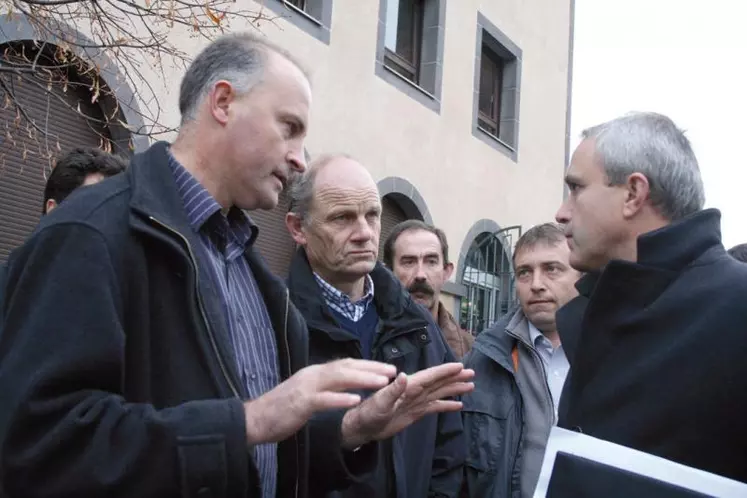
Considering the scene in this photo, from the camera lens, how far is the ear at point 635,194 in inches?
92.4

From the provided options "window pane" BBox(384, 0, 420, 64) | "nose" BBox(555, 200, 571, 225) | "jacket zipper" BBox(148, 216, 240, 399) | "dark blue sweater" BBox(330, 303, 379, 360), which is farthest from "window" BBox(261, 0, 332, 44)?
"jacket zipper" BBox(148, 216, 240, 399)

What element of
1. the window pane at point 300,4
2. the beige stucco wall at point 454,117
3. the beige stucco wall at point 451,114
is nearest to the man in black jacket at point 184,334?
the beige stucco wall at point 451,114

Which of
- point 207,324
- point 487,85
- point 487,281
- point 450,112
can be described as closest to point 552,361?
point 207,324

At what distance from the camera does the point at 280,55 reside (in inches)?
85.4

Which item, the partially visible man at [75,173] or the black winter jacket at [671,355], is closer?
the black winter jacket at [671,355]

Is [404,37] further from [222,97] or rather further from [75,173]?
[222,97]

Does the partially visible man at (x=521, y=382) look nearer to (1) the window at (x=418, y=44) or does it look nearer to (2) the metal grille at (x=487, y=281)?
(1) the window at (x=418, y=44)

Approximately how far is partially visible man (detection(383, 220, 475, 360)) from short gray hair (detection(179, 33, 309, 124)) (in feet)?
8.26

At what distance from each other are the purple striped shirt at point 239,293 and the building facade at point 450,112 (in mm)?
4373

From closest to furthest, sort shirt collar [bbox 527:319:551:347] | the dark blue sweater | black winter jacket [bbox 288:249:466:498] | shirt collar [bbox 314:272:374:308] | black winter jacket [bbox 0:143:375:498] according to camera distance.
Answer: black winter jacket [bbox 0:143:375:498]
black winter jacket [bbox 288:249:466:498]
the dark blue sweater
shirt collar [bbox 314:272:374:308]
shirt collar [bbox 527:319:551:347]

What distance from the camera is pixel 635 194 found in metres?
2.37

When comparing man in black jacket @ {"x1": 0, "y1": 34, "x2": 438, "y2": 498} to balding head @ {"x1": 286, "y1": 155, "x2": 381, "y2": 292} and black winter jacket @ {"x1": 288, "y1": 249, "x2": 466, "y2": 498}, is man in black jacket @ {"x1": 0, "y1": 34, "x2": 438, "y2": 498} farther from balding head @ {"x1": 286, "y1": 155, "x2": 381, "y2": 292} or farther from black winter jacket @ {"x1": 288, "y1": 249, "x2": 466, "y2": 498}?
balding head @ {"x1": 286, "y1": 155, "x2": 381, "y2": 292}

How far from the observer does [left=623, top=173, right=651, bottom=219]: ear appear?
2.35 metres

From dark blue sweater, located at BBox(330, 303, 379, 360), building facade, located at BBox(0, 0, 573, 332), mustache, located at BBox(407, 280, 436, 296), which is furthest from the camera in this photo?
building facade, located at BBox(0, 0, 573, 332)
